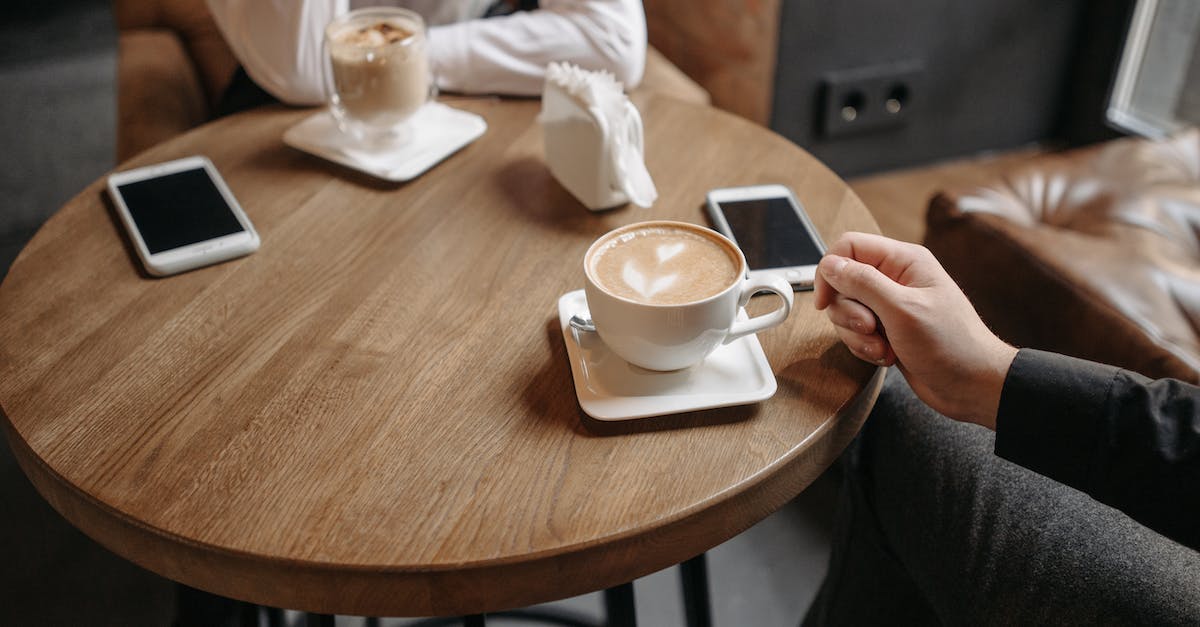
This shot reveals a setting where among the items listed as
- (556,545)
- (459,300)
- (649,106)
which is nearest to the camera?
(556,545)

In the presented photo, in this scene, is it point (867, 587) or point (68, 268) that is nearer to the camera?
point (68, 268)

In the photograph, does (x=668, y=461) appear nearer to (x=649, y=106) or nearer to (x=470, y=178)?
(x=470, y=178)

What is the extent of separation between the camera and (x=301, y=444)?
70cm

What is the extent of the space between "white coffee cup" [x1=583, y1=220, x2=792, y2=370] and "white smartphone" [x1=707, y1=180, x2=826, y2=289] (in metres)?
0.13

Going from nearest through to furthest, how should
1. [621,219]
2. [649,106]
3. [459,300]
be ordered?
[459,300], [621,219], [649,106]

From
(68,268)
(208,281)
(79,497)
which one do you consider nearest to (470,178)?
(208,281)

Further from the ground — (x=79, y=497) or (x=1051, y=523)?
(x=79, y=497)

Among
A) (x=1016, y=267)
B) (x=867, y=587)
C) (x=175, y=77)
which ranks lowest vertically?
(x=867, y=587)

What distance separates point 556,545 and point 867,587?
540mm

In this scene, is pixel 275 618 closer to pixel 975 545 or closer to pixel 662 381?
pixel 662 381

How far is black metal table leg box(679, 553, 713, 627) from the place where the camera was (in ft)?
3.59

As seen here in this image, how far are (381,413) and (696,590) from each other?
1.79 feet

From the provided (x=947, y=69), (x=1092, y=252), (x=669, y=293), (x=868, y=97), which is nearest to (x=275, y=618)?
(x=669, y=293)

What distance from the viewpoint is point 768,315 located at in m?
0.74
